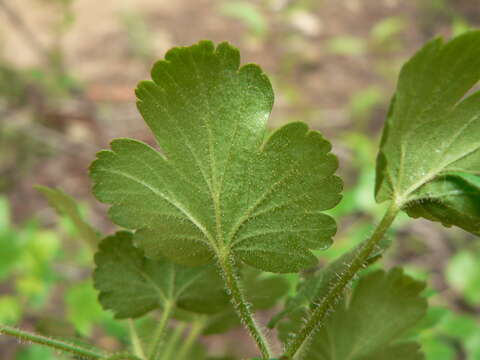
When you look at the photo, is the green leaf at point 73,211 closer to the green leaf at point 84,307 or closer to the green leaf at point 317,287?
the green leaf at point 317,287

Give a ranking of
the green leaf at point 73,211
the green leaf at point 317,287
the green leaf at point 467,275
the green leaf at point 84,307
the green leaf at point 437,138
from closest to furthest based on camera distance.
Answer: the green leaf at point 437,138, the green leaf at point 317,287, the green leaf at point 73,211, the green leaf at point 84,307, the green leaf at point 467,275

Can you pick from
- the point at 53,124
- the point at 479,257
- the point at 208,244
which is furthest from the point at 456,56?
the point at 53,124

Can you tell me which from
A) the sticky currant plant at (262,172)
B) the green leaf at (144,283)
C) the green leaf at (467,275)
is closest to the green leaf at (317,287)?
the sticky currant plant at (262,172)

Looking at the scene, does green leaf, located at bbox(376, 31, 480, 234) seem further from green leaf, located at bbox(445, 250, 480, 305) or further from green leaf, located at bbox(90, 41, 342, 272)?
green leaf, located at bbox(445, 250, 480, 305)

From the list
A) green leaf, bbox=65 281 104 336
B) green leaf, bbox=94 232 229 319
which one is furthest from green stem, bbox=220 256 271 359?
green leaf, bbox=65 281 104 336

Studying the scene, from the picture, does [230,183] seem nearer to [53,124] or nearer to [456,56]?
[456,56]

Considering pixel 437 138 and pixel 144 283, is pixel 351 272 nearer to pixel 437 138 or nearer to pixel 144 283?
pixel 437 138
